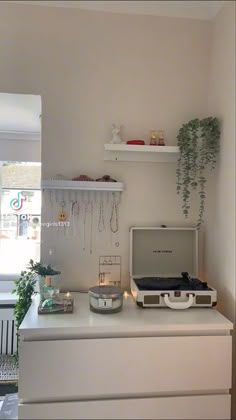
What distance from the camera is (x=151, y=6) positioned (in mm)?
1670

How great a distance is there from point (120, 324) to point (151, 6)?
1.54 metres

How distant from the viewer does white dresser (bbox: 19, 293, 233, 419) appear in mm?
1216

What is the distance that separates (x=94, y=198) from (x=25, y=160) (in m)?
1.06

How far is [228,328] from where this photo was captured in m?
1.31

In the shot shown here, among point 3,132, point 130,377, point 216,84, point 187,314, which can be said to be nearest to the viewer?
point 130,377

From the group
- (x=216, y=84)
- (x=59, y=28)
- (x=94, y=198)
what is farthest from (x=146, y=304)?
(x=59, y=28)

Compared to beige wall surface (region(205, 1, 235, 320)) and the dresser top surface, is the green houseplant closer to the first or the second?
the dresser top surface

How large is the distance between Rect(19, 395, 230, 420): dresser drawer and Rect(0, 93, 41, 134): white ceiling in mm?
1444

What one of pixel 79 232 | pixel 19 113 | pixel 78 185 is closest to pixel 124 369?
pixel 79 232

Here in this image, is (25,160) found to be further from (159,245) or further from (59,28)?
(159,245)

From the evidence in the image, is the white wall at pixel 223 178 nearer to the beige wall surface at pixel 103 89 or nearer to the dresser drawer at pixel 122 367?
the beige wall surface at pixel 103 89

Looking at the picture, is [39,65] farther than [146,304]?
Yes

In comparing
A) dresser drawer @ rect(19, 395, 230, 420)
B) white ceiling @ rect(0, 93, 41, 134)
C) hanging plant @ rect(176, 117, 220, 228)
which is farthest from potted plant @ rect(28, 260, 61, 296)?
white ceiling @ rect(0, 93, 41, 134)

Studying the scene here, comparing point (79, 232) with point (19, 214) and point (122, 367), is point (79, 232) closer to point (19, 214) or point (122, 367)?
point (122, 367)
